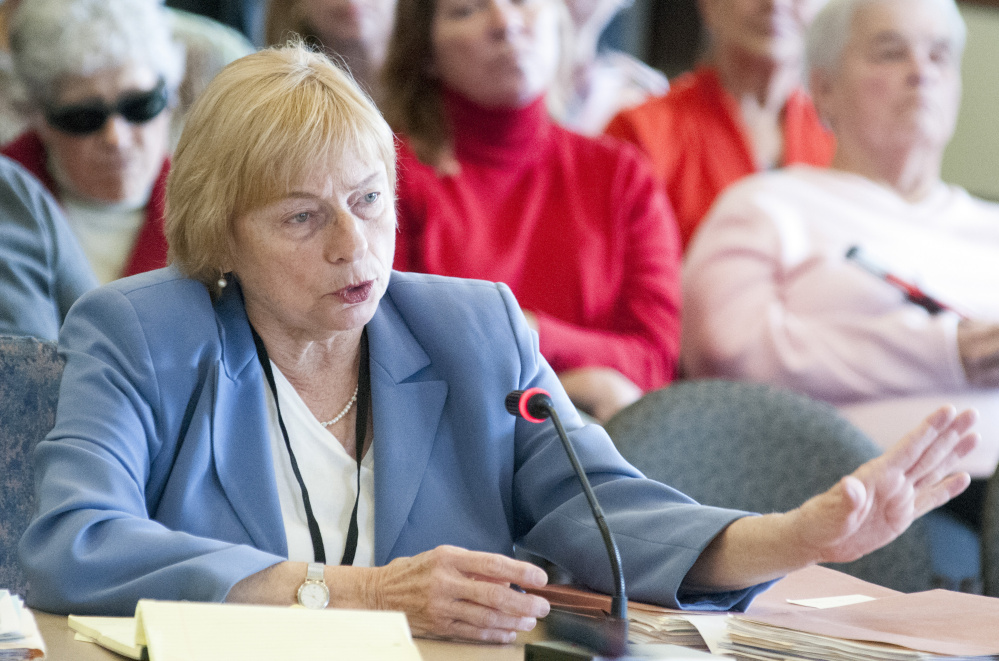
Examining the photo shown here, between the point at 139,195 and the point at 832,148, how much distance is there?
6.43 ft

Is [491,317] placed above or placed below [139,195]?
above

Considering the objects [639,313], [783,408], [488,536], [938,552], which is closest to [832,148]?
[639,313]

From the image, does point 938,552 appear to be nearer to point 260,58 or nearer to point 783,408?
point 783,408

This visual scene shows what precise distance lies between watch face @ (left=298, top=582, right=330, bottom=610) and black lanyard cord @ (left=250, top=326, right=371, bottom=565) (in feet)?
0.69

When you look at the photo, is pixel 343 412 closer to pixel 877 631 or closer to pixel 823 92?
pixel 877 631

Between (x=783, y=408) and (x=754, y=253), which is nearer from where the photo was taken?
(x=783, y=408)

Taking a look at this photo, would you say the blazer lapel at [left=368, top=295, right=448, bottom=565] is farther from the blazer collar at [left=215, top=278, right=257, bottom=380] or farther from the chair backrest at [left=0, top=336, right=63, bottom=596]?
the chair backrest at [left=0, top=336, right=63, bottom=596]

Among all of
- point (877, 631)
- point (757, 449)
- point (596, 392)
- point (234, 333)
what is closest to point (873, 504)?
point (877, 631)

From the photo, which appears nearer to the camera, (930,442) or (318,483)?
(930,442)

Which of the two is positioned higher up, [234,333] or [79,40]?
[79,40]

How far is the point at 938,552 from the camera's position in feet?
7.49

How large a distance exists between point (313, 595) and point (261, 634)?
0.78 ft

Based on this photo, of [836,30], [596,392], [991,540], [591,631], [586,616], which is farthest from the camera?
[836,30]

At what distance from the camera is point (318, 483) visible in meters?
1.47
